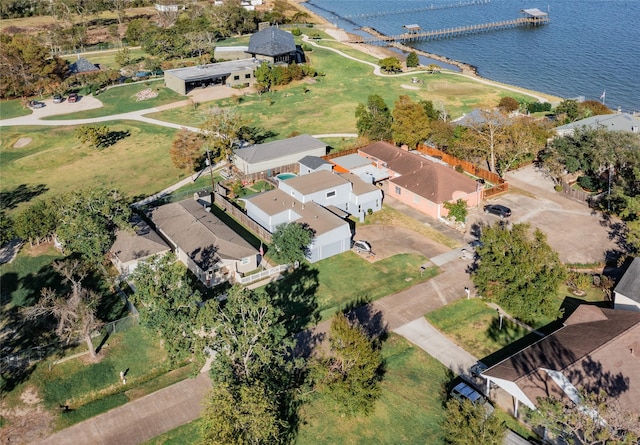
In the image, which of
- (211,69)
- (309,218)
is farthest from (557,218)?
(211,69)

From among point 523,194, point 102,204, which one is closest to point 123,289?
point 102,204

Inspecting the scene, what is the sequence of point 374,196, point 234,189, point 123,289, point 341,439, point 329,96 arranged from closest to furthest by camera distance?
point 341,439 < point 123,289 < point 374,196 < point 234,189 < point 329,96

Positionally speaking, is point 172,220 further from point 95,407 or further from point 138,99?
point 138,99

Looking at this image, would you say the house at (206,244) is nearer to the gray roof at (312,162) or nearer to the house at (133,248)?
the house at (133,248)

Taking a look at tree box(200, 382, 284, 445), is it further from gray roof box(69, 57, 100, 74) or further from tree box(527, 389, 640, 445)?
gray roof box(69, 57, 100, 74)

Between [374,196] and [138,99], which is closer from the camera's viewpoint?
[374,196]

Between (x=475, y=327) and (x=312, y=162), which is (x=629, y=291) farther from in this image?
(x=312, y=162)
